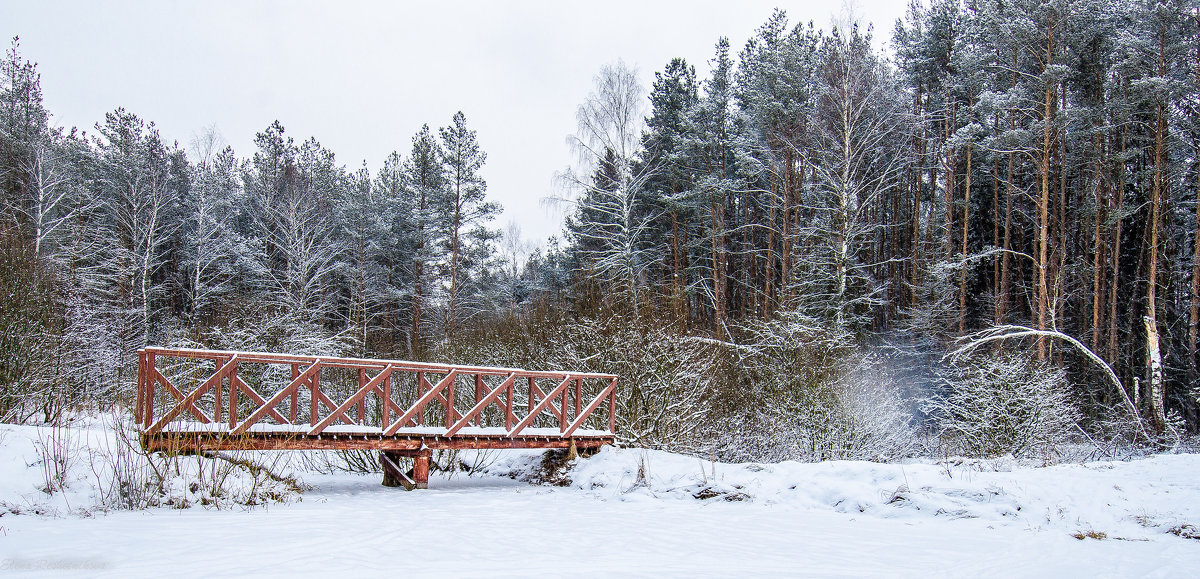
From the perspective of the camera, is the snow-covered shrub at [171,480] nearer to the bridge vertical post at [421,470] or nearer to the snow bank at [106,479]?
the snow bank at [106,479]

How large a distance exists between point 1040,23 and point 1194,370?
8945mm

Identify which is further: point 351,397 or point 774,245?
point 774,245

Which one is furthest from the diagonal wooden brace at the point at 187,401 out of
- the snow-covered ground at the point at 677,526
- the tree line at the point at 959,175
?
the tree line at the point at 959,175

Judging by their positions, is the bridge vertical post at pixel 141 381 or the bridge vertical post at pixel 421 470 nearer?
the bridge vertical post at pixel 141 381

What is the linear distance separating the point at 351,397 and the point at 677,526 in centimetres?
464

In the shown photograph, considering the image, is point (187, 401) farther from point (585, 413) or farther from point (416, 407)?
point (585, 413)

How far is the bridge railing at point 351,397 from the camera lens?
7977mm

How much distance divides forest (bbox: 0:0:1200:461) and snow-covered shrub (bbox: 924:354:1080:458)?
2.9 inches

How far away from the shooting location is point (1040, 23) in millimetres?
17641

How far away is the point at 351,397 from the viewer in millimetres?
9102

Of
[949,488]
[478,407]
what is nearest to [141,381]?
[478,407]

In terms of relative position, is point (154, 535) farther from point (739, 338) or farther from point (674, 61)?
point (674, 61)

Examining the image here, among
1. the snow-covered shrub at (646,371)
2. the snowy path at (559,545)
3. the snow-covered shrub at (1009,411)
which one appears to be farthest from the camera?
the snow-covered shrub at (1009,411)

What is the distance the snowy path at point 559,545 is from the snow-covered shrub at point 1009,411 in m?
7.70
